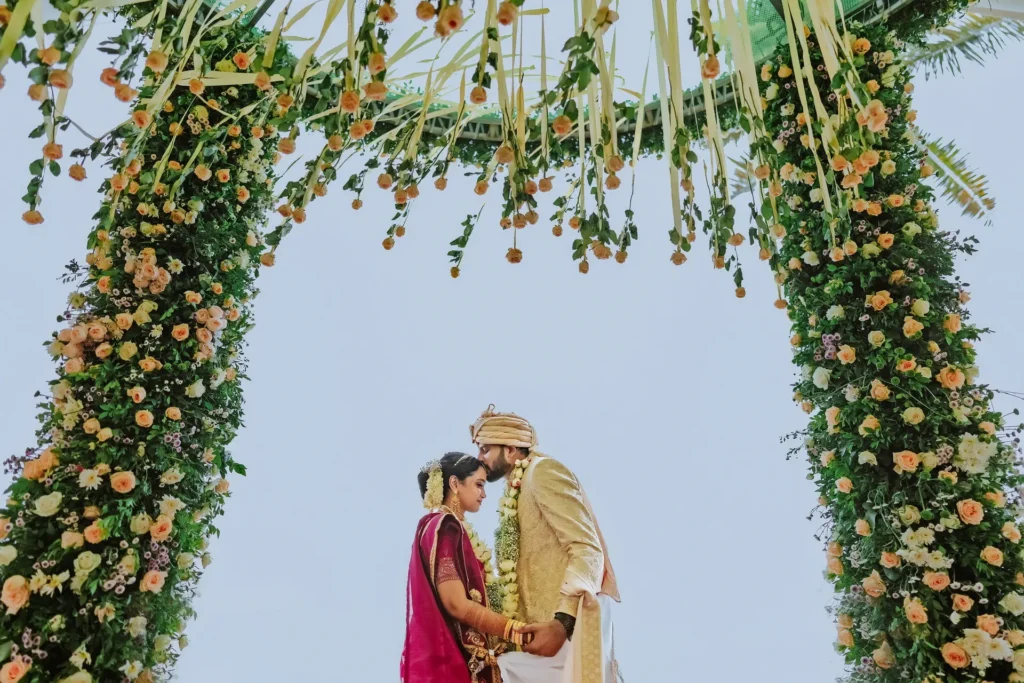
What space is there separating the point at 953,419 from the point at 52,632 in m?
2.78

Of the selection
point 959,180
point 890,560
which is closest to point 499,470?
point 890,560

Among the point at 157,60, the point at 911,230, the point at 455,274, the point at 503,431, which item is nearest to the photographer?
the point at 157,60

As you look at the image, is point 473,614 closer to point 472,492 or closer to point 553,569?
point 553,569

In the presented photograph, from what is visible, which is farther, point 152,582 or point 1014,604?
point 152,582

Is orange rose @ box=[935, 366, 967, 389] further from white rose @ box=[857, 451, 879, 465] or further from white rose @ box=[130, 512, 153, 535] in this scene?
white rose @ box=[130, 512, 153, 535]

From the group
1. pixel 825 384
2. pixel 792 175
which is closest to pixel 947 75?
pixel 792 175

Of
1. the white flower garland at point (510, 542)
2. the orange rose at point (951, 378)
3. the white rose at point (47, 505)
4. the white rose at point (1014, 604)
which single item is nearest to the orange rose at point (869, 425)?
the orange rose at point (951, 378)

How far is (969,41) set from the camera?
408 centimetres

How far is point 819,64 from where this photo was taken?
3.12 m

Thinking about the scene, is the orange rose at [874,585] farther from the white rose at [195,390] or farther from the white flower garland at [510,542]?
the white rose at [195,390]

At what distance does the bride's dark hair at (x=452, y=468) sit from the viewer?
9.04 ft

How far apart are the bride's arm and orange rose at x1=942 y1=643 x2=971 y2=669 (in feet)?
4.00

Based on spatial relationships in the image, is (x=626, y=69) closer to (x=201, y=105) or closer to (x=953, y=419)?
(x=201, y=105)

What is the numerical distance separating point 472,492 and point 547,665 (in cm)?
67
